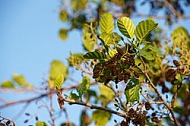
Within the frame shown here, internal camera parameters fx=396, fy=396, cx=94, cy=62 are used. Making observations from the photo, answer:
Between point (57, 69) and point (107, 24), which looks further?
point (57, 69)

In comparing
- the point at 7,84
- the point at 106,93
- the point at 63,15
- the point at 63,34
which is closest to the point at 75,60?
the point at 106,93

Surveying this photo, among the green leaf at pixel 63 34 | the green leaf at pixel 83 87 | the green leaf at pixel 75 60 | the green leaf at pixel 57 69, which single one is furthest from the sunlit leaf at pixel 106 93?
the green leaf at pixel 63 34

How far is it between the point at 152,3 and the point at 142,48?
1896 millimetres

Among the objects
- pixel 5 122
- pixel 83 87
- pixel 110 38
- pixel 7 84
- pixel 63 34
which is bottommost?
pixel 5 122

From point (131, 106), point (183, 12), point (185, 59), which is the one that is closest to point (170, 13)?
point (183, 12)

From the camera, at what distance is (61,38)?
363cm

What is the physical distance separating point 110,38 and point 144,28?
110 millimetres

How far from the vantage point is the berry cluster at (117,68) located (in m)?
1.14

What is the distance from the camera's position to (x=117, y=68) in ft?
3.84

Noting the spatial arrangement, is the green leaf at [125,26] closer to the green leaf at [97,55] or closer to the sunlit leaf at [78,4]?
the green leaf at [97,55]

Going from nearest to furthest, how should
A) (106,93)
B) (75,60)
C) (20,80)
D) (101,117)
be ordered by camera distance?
(75,60) → (101,117) → (106,93) → (20,80)

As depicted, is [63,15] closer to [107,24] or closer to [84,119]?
[84,119]

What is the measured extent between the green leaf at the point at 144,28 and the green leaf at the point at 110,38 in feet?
0.25

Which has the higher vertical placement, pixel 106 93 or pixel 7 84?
pixel 7 84
